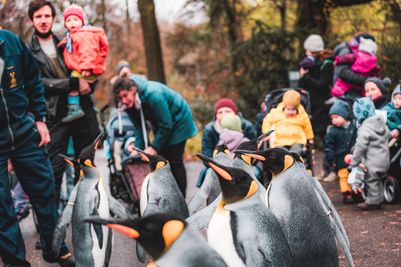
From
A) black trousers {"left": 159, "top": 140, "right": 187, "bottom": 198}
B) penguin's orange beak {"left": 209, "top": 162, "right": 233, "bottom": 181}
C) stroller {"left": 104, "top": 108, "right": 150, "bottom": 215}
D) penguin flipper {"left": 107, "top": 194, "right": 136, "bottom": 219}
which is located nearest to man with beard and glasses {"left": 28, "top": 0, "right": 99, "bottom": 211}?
black trousers {"left": 159, "top": 140, "right": 187, "bottom": 198}

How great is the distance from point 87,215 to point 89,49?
1.85 m

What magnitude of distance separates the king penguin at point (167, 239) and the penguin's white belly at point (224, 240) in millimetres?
538

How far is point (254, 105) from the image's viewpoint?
14.1m

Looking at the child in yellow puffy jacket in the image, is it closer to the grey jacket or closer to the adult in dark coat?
the grey jacket

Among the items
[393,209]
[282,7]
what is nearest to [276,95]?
[393,209]

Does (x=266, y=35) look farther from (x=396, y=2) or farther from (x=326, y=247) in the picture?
(x=326, y=247)

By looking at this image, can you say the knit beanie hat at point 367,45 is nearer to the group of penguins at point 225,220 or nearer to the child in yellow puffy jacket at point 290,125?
the child in yellow puffy jacket at point 290,125

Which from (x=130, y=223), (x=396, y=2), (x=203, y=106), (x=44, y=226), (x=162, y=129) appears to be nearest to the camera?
(x=130, y=223)

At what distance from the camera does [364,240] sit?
581 centimetres

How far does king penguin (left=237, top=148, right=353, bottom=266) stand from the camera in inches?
159

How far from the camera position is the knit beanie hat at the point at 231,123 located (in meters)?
6.86

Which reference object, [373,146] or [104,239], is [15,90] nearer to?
[104,239]

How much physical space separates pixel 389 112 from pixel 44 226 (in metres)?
3.96

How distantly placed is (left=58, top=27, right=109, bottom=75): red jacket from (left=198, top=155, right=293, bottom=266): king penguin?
8.70ft
